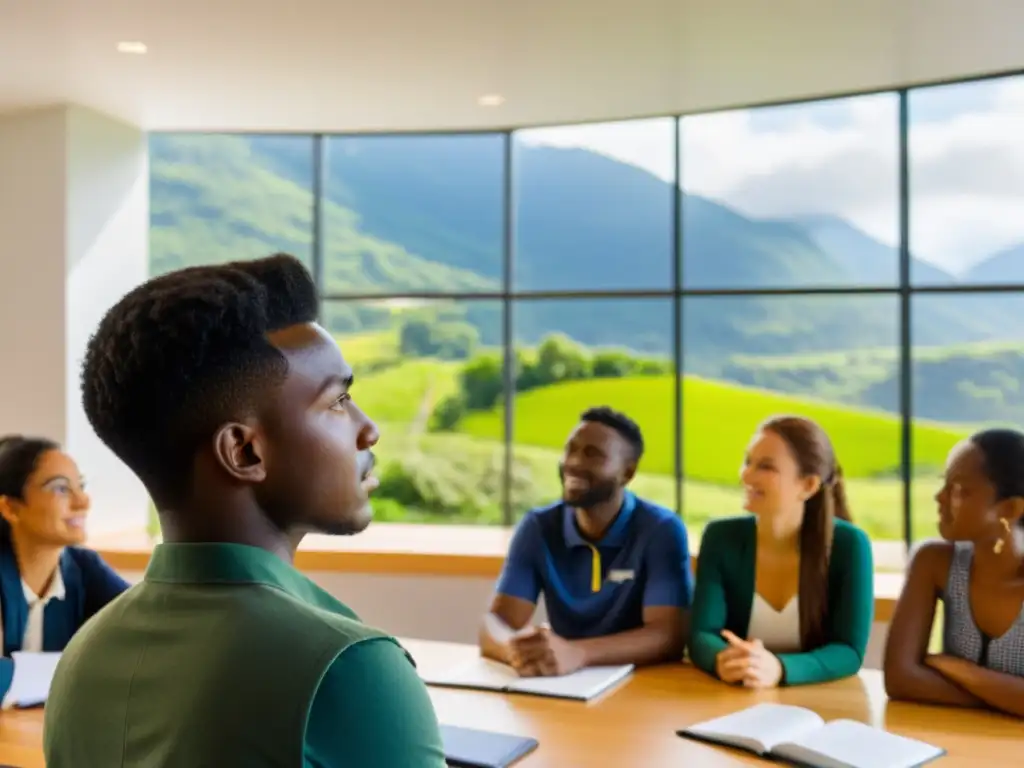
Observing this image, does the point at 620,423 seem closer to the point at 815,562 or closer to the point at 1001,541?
the point at 815,562

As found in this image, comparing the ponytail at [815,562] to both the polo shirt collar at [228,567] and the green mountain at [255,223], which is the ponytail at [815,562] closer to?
the polo shirt collar at [228,567]

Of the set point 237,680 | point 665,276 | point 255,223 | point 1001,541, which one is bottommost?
point 1001,541

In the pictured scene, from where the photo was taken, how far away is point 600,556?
295cm

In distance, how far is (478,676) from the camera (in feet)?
8.11

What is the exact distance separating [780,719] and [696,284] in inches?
135

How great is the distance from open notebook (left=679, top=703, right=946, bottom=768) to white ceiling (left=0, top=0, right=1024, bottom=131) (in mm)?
2398

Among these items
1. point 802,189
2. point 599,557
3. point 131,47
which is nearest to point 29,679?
point 599,557

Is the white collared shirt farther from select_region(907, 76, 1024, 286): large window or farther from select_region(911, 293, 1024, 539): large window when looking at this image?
select_region(907, 76, 1024, 286): large window

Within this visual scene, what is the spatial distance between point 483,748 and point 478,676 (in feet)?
1.77

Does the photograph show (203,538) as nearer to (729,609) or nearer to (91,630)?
(91,630)

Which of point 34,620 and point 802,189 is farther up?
point 802,189

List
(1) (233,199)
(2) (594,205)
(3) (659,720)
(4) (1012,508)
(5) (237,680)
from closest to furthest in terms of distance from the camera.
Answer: (5) (237,680)
(3) (659,720)
(4) (1012,508)
(2) (594,205)
(1) (233,199)

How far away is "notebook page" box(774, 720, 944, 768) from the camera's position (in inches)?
72.5

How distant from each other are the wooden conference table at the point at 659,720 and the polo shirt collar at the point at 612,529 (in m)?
0.46
